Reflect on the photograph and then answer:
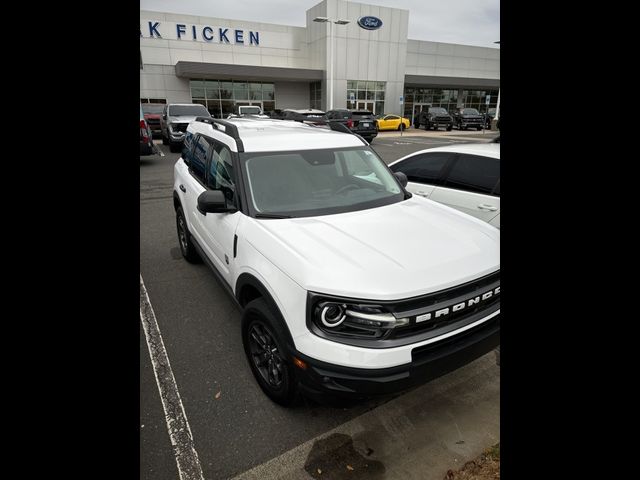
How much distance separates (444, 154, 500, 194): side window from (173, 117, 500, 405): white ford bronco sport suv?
4.22 ft

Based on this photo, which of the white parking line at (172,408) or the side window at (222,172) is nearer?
the white parking line at (172,408)

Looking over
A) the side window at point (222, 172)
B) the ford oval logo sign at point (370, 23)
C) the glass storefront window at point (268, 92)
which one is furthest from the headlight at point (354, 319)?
the ford oval logo sign at point (370, 23)

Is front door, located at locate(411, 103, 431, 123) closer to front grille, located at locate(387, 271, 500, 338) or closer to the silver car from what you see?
the silver car

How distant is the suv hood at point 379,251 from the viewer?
7.25 ft

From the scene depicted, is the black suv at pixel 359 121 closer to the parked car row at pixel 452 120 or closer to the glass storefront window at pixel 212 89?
the parked car row at pixel 452 120

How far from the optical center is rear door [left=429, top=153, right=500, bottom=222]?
441 cm

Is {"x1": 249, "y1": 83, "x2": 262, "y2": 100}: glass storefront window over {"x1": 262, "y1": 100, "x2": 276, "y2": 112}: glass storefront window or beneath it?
over

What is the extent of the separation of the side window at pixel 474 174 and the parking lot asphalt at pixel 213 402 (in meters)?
2.91

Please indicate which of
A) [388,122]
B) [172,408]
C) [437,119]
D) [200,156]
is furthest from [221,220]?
[437,119]

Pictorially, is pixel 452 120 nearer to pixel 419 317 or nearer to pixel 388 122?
pixel 388 122

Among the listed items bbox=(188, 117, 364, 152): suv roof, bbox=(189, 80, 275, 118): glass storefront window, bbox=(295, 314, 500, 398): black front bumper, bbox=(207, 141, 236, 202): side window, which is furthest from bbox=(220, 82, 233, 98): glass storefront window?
bbox=(295, 314, 500, 398): black front bumper
